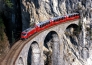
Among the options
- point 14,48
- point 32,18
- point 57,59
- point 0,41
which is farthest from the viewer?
point 0,41

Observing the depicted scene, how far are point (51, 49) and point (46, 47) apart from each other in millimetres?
1006

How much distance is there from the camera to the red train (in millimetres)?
44031

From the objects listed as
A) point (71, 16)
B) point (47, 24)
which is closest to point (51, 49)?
point (47, 24)

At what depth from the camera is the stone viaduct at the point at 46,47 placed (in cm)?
4259

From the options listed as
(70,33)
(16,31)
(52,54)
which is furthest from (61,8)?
(16,31)

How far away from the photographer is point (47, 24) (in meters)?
48.5

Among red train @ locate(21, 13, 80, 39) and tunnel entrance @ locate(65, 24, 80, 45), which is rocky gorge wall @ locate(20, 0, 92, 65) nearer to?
tunnel entrance @ locate(65, 24, 80, 45)

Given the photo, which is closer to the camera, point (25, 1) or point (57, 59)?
point (57, 59)

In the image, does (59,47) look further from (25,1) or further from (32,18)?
(25,1)

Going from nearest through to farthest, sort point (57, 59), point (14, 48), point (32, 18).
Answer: point (14, 48), point (57, 59), point (32, 18)

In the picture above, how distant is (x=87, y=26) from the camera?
52062 mm

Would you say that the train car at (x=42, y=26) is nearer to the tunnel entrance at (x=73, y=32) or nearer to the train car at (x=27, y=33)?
the train car at (x=27, y=33)

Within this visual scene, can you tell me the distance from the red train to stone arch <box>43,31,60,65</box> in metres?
2.08

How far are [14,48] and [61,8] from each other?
14.7 metres
